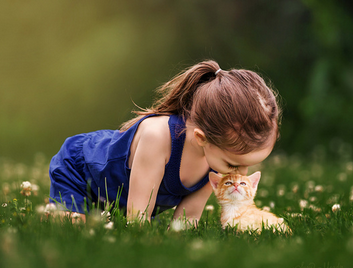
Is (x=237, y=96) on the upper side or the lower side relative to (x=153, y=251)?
upper

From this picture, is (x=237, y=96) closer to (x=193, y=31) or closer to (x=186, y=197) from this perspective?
(x=186, y=197)

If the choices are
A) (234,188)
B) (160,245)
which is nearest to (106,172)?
(234,188)

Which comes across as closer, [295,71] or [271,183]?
[271,183]

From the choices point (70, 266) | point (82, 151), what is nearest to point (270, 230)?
point (70, 266)

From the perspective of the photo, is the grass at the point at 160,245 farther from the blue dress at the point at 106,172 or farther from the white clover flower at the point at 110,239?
the blue dress at the point at 106,172

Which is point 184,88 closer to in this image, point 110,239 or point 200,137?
point 200,137

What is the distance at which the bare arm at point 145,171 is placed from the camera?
2.49m

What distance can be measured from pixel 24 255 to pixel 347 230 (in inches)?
65.3

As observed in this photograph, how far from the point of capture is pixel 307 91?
7.61 metres

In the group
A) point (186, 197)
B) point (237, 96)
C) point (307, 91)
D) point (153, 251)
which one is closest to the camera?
point (153, 251)

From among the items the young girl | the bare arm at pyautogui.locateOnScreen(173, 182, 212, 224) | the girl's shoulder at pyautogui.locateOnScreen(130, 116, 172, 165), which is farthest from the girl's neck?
the bare arm at pyautogui.locateOnScreen(173, 182, 212, 224)

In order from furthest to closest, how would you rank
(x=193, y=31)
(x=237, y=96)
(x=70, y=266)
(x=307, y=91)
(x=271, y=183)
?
(x=193, y=31) → (x=307, y=91) → (x=271, y=183) → (x=237, y=96) → (x=70, y=266)

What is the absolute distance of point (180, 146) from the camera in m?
2.68

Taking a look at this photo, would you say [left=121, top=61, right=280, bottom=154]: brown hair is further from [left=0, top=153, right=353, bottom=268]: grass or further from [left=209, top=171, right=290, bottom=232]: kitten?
[left=0, top=153, right=353, bottom=268]: grass
